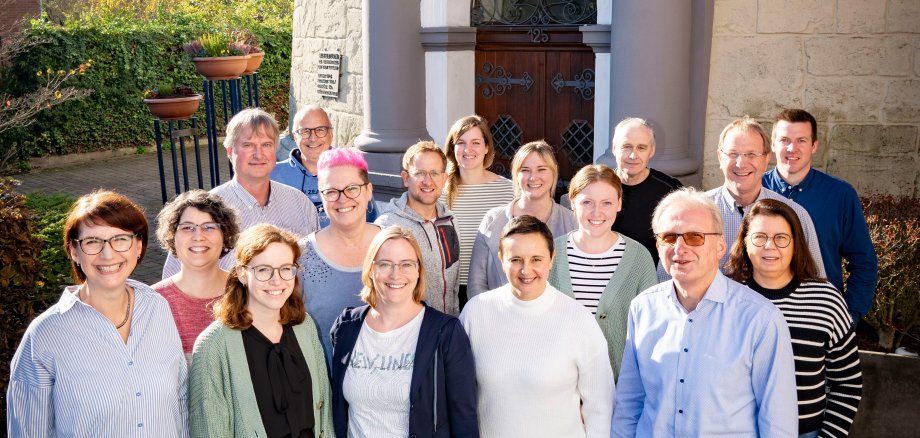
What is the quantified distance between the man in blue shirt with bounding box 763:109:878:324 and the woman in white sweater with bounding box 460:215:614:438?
1533 millimetres

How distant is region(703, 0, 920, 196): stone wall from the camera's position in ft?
19.9

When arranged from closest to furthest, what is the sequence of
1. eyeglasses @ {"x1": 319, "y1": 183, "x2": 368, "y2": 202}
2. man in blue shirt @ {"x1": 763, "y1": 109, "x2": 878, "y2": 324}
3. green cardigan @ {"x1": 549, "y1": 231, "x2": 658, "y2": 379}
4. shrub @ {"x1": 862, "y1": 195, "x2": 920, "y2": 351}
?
green cardigan @ {"x1": 549, "y1": 231, "x2": 658, "y2": 379} < eyeglasses @ {"x1": 319, "y1": 183, "x2": 368, "y2": 202} < man in blue shirt @ {"x1": 763, "y1": 109, "x2": 878, "y2": 324} < shrub @ {"x1": 862, "y1": 195, "x2": 920, "y2": 351}

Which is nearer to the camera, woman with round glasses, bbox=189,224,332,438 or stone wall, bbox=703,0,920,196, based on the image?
woman with round glasses, bbox=189,224,332,438

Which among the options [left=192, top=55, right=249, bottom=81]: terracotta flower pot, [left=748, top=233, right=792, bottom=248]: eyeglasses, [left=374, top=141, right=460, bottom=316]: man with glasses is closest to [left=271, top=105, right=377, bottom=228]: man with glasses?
[left=374, top=141, right=460, bottom=316]: man with glasses

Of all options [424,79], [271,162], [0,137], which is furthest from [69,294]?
[0,137]

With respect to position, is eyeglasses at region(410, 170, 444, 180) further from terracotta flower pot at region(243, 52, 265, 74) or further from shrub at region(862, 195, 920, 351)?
terracotta flower pot at region(243, 52, 265, 74)

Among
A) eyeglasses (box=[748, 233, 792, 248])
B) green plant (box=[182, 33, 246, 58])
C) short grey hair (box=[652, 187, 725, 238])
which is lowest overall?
eyeglasses (box=[748, 233, 792, 248])

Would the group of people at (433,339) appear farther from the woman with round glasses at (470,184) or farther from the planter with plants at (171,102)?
the planter with plants at (171,102)

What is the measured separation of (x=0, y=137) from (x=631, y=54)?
12.3 meters

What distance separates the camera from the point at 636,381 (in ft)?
10.6

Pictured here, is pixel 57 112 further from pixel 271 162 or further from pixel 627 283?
pixel 627 283

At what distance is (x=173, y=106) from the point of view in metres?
8.95

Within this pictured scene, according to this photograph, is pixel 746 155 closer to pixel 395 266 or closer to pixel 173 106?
pixel 395 266

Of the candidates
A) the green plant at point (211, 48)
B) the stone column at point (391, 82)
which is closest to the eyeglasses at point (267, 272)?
the stone column at point (391, 82)
